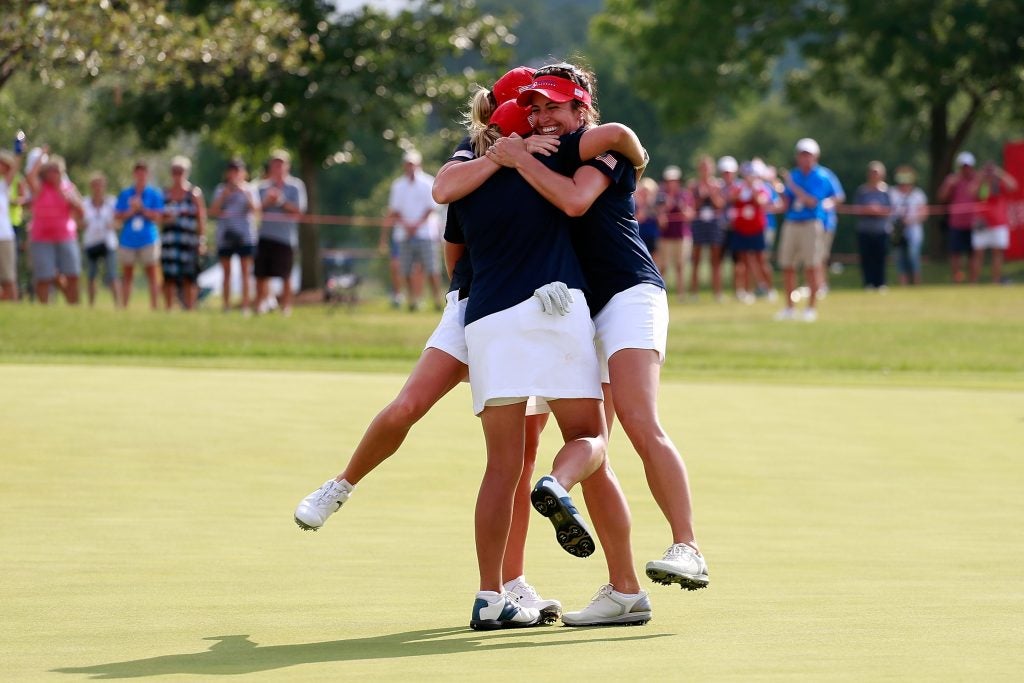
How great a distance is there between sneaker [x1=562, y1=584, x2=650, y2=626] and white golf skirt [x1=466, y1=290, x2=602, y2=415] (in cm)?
66

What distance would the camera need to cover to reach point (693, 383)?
1484cm

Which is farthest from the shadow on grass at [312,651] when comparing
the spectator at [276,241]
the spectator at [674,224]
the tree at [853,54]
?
the tree at [853,54]

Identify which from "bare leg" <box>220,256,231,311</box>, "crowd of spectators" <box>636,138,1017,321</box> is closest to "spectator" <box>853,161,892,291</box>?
"crowd of spectators" <box>636,138,1017,321</box>

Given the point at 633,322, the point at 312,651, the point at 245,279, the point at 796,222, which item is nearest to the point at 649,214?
the point at 796,222

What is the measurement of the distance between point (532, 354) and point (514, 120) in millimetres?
818

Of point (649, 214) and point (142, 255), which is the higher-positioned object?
→ point (649, 214)

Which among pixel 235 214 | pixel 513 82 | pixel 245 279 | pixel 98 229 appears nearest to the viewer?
pixel 513 82

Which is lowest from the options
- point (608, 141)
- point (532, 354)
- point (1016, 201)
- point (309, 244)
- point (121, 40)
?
point (309, 244)

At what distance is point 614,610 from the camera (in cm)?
605

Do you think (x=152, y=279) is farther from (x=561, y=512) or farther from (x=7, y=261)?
(x=561, y=512)

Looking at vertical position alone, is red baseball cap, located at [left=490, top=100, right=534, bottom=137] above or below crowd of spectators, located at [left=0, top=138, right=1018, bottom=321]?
above

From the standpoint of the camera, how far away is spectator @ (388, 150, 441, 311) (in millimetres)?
24516

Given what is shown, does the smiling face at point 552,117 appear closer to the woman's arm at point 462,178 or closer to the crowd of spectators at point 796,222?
the woman's arm at point 462,178

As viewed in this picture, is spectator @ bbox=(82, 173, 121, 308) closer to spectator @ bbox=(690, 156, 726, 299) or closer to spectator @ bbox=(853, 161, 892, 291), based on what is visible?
spectator @ bbox=(690, 156, 726, 299)
